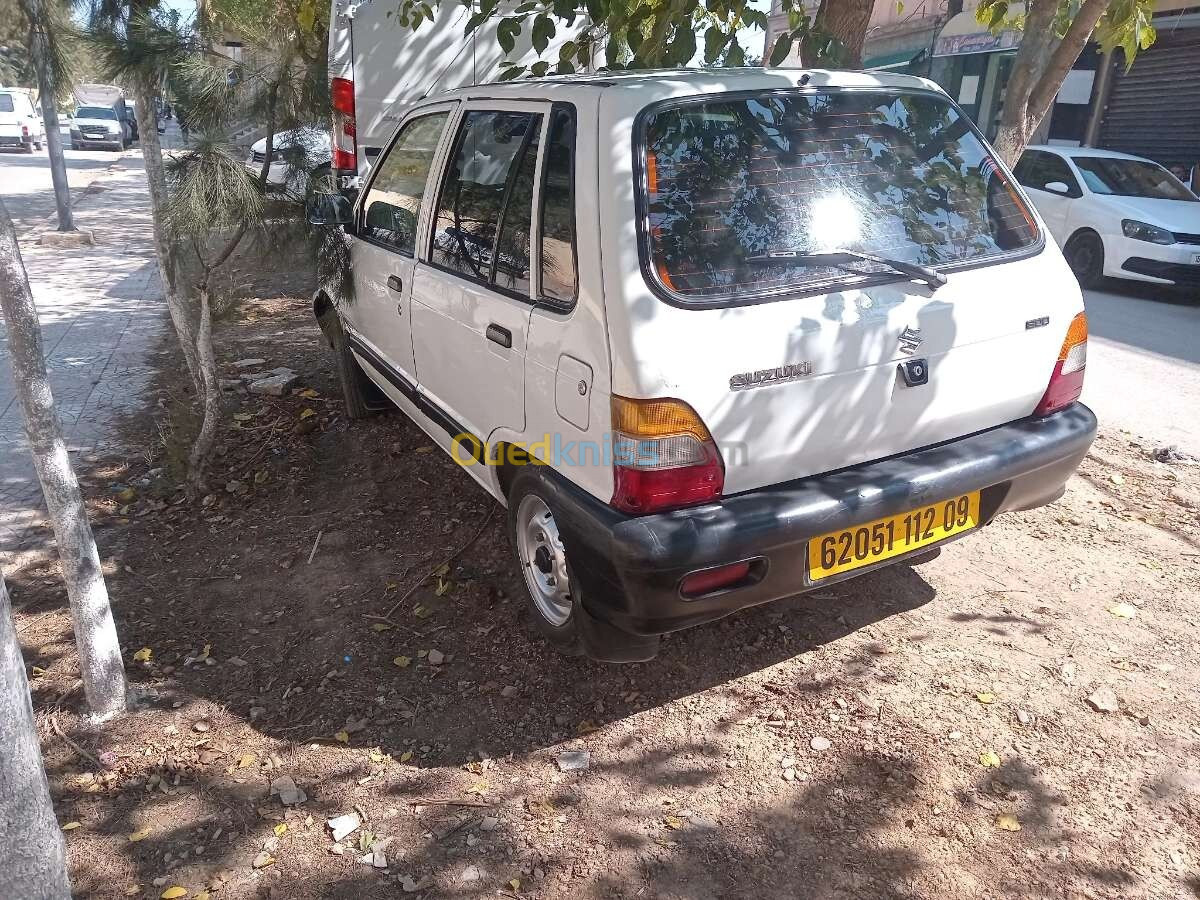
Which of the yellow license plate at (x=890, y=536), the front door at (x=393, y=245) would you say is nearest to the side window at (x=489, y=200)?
the front door at (x=393, y=245)

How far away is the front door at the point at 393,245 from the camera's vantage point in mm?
4043

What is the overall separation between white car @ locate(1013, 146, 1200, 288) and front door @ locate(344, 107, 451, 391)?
8.59 metres

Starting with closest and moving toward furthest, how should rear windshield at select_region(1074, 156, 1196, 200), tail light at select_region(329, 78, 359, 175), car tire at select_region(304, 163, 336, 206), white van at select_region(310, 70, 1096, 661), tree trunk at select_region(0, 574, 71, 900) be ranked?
1. tree trunk at select_region(0, 574, 71, 900)
2. white van at select_region(310, 70, 1096, 661)
3. car tire at select_region(304, 163, 336, 206)
4. tail light at select_region(329, 78, 359, 175)
5. rear windshield at select_region(1074, 156, 1196, 200)

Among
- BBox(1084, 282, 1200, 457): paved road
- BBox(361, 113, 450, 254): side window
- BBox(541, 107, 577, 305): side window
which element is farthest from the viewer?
BBox(1084, 282, 1200, 457): paved road

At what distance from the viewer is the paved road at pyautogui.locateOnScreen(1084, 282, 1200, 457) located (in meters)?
5.88

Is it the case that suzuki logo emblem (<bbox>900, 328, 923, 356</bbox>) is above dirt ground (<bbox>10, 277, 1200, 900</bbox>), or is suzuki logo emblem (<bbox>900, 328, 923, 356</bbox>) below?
above

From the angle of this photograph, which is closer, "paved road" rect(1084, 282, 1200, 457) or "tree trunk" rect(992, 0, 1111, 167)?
"tree trunk" rect(992, 0, 1111, 167)

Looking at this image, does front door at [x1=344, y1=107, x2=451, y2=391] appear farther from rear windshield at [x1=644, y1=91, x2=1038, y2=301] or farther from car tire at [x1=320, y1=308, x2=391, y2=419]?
rear windshield at [x1=644, y1=91, x2=1038, y2=301]

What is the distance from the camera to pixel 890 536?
2.93 meters

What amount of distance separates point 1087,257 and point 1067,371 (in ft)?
27.4

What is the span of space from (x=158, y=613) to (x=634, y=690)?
6.43ft

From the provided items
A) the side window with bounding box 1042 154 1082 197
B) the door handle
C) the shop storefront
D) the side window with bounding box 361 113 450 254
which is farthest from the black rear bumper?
the shop storefront

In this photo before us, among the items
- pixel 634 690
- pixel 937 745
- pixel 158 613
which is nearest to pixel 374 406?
pixel 158 613

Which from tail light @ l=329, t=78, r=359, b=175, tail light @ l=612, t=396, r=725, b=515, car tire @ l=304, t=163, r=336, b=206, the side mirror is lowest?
tail light @ l=612, t=396, r=725, b=515
